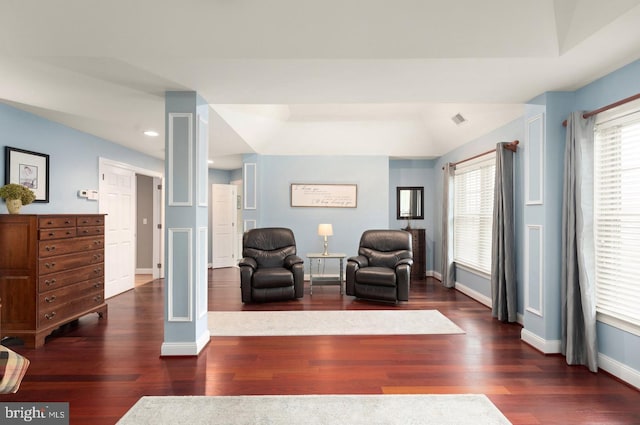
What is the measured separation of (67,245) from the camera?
3.65 metres

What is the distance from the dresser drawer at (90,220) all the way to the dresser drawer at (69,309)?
0.83 metres

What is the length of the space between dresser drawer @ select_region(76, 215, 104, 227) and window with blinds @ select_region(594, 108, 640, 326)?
5.09 m

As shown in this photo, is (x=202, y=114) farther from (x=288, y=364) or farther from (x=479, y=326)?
(x=479, y=326)

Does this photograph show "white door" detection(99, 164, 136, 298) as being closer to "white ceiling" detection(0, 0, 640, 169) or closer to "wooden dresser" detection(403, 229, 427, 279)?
"white ceiling" detection(0, 0, 640, 169)

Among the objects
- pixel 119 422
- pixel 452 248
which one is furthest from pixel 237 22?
pixel 452 248

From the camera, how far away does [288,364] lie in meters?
2.88

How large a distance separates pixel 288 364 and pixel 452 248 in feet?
13.2

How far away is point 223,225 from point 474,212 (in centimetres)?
538

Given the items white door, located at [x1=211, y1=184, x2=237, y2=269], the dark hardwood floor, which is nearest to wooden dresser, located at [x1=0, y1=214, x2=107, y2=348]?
the dark hardwood floor

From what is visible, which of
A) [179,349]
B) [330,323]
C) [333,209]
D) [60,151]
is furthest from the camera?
[333,209]

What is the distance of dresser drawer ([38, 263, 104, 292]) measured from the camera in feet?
11.0

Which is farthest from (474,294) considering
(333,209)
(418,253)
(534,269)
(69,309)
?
(69,309)

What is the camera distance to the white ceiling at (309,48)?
7.15ft

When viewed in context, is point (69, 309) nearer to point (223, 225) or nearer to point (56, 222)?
point (56, 222)
